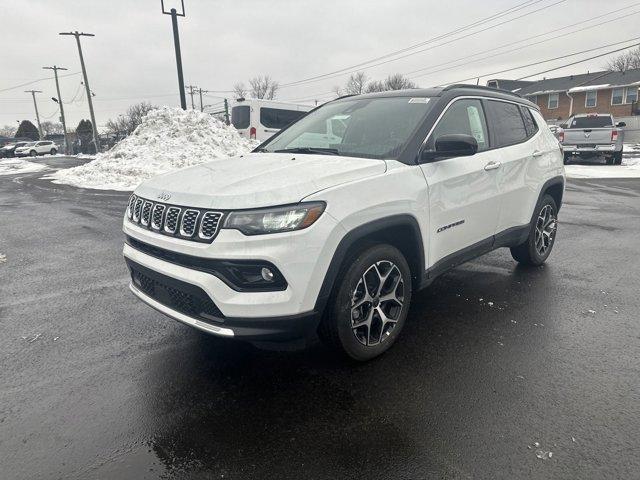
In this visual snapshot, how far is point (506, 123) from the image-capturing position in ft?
14.9

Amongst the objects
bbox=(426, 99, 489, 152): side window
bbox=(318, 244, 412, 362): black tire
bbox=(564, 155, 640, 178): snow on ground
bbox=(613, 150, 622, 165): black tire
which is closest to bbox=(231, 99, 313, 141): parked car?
bbox=(564, 155, 640, 178): snow on ground

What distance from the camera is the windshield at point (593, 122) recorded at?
749 inches

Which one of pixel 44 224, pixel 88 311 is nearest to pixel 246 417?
pixel 88 311

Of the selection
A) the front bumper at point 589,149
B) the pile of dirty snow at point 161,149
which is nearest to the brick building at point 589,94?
the front bumper at point 589,149

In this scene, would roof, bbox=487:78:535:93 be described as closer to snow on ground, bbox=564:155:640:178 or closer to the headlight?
snow on ground, bbox=564:155:640:178

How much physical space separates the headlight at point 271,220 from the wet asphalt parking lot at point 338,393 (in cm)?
107

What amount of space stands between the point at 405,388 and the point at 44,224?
26.8ft

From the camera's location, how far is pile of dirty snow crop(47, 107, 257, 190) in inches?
601

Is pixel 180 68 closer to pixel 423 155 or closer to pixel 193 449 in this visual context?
pixel 423 155

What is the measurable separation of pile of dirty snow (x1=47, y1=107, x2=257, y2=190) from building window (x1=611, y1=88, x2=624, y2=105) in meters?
38.5

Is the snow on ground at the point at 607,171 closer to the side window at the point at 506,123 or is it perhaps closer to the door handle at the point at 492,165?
the side window at the point at 506,123

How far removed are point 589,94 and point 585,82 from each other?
4.03 metres

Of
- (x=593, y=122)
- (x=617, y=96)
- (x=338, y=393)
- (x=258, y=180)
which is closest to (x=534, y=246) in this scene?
(x=338, y=393)

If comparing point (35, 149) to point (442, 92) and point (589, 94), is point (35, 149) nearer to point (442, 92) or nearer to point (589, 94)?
point (442, 92)
